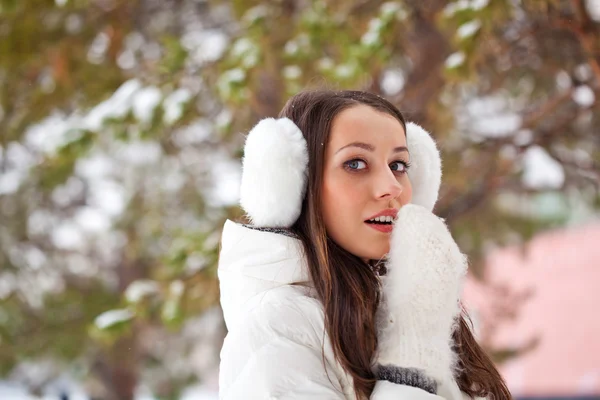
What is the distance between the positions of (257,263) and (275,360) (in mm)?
223

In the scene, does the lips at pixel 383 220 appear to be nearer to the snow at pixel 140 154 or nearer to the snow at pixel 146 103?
the snow at pixel 146 103

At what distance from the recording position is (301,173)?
1616 mm

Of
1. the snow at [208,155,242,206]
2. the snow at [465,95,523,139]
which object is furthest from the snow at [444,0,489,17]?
the snow at [208,155,242,206]

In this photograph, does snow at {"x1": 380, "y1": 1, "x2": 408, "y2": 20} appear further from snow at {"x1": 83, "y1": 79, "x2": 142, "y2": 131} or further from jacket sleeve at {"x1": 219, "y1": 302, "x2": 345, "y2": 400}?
jacket sleeve at {"x1": 219, "y1": 302, "x2": 345, "y2": 400}

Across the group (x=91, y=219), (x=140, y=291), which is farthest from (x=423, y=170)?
(x=91, y=219)

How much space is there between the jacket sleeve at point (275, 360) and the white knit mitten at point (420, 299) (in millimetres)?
131

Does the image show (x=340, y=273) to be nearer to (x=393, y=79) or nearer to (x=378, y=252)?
(x=378, y=252)

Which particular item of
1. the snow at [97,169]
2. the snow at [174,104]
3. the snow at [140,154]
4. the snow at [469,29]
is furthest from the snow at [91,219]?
the snow at [469,29]

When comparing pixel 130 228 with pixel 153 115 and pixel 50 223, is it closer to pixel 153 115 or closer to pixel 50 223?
pixel 50 223

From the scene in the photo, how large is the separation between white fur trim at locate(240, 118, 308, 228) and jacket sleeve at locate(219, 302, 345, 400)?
21cm

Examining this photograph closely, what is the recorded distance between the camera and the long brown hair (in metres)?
1.46

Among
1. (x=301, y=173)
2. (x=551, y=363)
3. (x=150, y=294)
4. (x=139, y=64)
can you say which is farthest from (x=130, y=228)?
(x=551, y=363)

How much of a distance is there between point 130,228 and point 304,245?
5.75 metres

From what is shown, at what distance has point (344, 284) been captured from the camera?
60.3 inches
